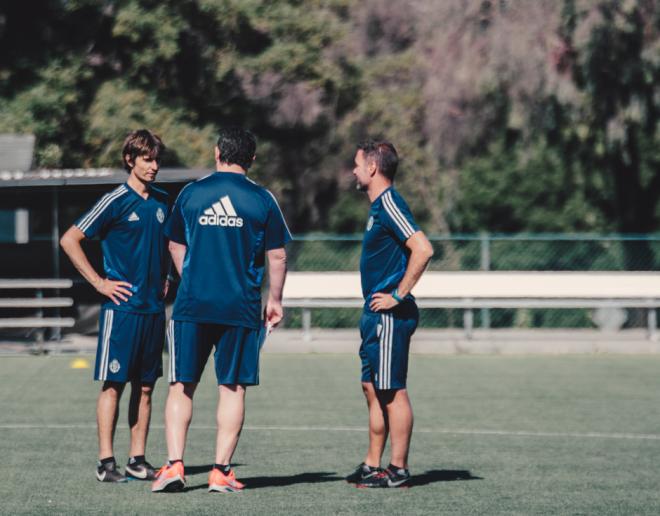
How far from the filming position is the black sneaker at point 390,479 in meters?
7.57

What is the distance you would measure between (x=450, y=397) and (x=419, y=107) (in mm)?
15169

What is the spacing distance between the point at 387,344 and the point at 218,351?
0.97 metres

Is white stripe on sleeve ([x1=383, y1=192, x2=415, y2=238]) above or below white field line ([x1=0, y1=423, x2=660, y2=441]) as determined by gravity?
above

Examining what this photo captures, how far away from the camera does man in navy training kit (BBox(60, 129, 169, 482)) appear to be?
7.50 m

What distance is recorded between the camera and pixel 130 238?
752 centimetres

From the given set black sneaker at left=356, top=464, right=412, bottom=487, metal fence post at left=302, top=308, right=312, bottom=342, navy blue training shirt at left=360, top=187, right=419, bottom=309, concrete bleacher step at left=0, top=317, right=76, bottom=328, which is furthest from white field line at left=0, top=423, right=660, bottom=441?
metal fence post at left=302, top=308, right=312, bottom=342

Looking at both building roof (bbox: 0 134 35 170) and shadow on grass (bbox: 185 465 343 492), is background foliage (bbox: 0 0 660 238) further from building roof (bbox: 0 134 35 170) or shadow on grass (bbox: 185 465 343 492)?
shadow on grass (bbox: 185 465 343 492)

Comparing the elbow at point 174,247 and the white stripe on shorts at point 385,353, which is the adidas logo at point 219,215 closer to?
the elbow at point 174,247

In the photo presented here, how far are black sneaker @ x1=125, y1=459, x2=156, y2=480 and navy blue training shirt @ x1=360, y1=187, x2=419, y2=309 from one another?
156cm

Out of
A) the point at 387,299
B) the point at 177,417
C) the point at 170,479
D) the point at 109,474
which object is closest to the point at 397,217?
the point at 387,299

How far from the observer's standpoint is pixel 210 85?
80.8ft

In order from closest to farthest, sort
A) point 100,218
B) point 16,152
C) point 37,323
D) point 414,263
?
point 414,263
point 100,218
point 37,323
point 16,152

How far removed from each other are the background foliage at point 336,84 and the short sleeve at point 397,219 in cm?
1575

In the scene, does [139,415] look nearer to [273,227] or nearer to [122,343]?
[122,343]
